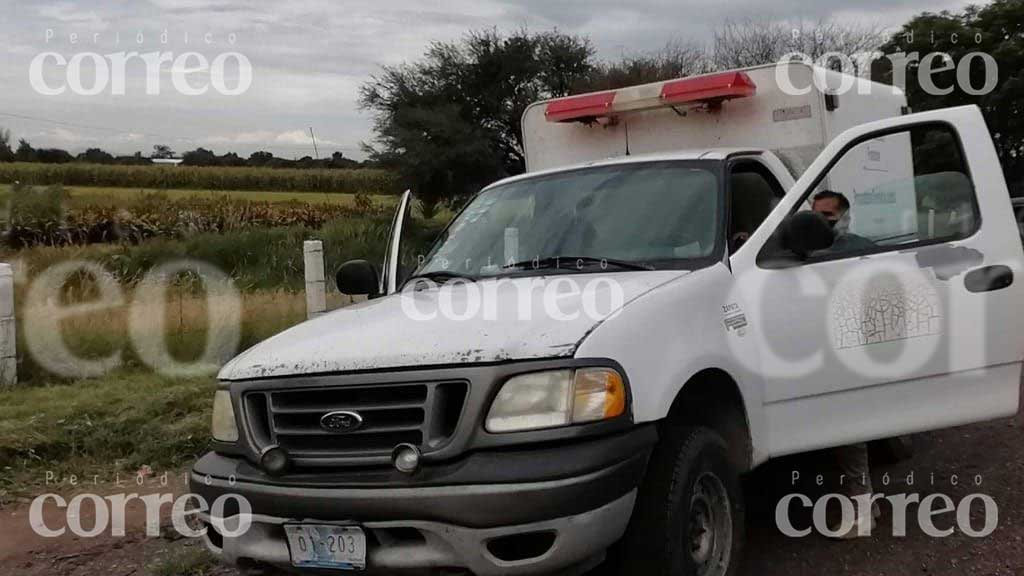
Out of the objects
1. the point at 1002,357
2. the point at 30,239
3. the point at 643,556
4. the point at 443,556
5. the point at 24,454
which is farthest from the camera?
the point at 30,239

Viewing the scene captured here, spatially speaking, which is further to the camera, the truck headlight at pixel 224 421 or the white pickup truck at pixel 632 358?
the truck headlight at pixel 224 421

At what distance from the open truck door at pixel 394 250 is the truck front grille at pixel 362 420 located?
1.56m

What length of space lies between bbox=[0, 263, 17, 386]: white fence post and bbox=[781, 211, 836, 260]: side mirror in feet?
23.6

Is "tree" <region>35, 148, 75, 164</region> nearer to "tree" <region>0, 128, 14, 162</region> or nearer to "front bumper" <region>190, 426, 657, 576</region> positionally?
"tree" <region>0, 128, 14, 162</region>

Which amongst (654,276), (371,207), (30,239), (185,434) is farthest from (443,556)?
(371,207)

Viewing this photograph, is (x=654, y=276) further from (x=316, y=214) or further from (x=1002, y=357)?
(x=316, y=214)

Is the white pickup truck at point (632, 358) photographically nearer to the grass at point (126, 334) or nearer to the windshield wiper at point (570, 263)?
the windshield wiper at point (570, 263)

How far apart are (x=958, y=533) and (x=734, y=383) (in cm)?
179

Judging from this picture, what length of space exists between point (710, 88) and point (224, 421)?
3603mm

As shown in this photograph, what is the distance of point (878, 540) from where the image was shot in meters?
4.68

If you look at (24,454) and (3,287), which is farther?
(3,287)

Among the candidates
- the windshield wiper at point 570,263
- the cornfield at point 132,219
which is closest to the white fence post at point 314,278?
the windshield wiper at point 570,263

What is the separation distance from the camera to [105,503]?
229 inches

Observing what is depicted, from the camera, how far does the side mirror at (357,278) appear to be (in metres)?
4.96
